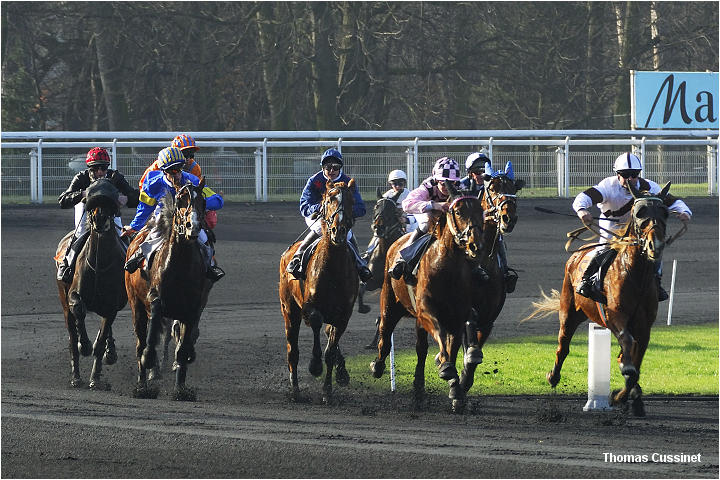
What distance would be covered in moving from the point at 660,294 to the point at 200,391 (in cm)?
472

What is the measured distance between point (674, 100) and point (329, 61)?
333 inches

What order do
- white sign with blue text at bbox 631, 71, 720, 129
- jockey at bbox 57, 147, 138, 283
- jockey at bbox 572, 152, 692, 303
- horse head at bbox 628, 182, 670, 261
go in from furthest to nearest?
white sign with blue text at bbox 631, 71, 720, 129 < jockey at bbox 57, 147, 138, 283 < jockey at bbox 572, 152, 692, 303 < horse head at bbox 628, 182, 670, 261

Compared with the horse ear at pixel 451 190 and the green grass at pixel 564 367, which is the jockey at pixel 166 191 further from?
the green grass at pixel 564 367

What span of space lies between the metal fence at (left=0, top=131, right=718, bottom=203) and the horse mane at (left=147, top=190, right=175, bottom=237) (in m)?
13.0

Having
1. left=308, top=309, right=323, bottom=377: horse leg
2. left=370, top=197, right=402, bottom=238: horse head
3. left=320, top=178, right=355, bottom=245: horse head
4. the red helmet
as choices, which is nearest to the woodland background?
left=370, top=197, right=402, bottom=238: horse head

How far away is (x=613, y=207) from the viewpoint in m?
12.5

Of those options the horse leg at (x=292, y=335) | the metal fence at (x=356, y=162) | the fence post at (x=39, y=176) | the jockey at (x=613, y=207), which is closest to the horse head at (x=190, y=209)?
the horse leg at (x=292, y=335)

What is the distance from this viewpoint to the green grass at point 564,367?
535 inches

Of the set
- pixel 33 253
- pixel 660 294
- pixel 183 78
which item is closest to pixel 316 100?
pixel 183 78

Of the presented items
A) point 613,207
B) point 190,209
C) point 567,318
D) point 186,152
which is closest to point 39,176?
point 186,152

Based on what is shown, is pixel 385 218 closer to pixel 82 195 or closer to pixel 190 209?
pixel 82 195

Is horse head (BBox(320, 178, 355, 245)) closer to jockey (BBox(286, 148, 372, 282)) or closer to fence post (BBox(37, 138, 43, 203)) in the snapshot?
jockey (BBox(286, 148, 372, 282))

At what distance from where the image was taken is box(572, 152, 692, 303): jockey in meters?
11.8

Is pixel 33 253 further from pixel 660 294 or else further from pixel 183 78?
pixel 660 294
